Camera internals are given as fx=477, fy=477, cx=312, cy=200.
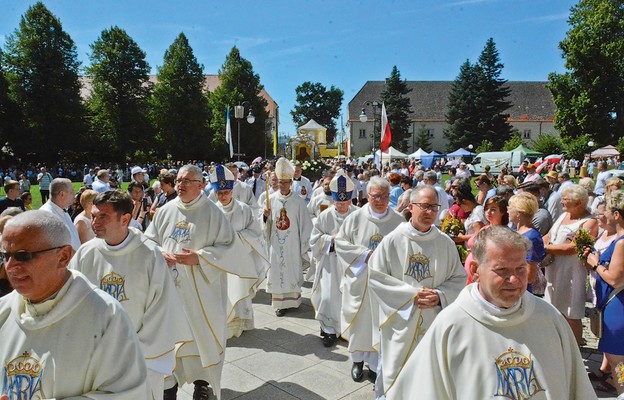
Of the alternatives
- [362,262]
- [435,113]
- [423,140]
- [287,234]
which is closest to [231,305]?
[362,262]

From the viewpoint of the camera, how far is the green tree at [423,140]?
65.8 metres

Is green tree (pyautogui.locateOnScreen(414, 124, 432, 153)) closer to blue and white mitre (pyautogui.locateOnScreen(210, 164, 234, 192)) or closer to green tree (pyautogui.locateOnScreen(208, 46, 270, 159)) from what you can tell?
green tree (pyautogui.locateOnScreen(208, 46, 270, 159))

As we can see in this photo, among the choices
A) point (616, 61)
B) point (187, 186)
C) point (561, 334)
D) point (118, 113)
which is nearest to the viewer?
point (561, 334)

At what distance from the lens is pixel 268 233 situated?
8555 mm

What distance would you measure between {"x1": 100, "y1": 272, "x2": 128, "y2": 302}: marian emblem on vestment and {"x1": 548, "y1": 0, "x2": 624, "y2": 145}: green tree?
148 ft

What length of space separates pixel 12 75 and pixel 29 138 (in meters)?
5.48

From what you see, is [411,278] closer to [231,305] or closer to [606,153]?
[231,305]

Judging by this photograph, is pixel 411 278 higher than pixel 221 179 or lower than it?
lower

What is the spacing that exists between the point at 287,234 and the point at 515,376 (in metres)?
5.99

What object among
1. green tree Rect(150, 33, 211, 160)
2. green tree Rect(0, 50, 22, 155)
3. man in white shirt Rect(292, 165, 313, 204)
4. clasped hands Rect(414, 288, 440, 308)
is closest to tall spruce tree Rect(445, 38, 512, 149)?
green tree Rect(150, 33, 211, 160)

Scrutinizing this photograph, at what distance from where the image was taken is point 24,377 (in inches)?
85.7

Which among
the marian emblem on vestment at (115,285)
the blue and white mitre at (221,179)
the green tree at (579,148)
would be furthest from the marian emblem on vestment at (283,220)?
the green tree at (579,148)

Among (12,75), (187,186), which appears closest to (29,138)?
(12,75)

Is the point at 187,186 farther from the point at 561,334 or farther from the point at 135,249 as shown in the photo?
the point at 561,334
